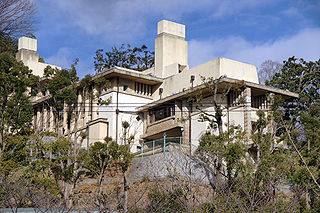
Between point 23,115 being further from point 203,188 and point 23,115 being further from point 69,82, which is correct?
point 203,188

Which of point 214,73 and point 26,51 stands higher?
point 26,51

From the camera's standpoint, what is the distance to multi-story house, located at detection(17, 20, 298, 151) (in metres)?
32.0

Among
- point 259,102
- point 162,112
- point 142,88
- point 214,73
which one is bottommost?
point 162,112

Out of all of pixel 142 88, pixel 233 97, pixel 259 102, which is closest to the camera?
pixel 233 97

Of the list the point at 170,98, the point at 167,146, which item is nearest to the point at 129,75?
the point at 170,98

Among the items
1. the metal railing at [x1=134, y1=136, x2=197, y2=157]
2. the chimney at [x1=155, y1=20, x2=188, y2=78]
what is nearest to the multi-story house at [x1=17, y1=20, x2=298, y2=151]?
the chimney at [x1=155, y1=20, x2=188, y2=78]

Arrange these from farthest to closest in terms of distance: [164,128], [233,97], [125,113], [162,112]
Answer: [125,113], [162,112], [164,128], [233,97]

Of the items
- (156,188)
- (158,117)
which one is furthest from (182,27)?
(156,188)

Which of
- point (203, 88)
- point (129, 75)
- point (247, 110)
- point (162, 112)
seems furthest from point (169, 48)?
point (247, 110)

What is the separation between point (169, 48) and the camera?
38.2 meters

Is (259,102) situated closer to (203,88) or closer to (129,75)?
(203,88)

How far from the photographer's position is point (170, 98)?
3409 cm

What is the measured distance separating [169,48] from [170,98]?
18.0ft

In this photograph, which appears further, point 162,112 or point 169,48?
point 169,48
